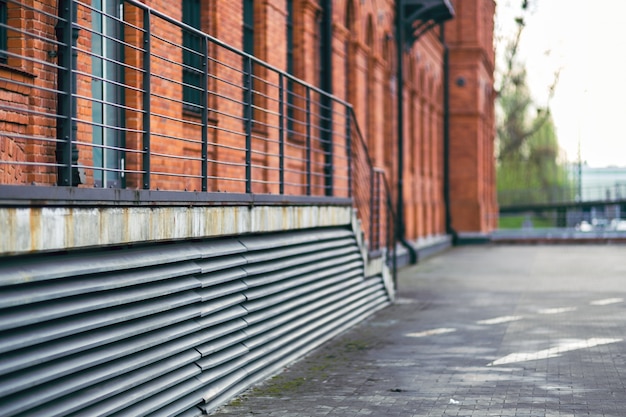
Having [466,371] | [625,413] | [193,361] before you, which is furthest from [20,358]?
[466,371]

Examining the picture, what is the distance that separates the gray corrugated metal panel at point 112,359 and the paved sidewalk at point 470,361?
2.24 feet

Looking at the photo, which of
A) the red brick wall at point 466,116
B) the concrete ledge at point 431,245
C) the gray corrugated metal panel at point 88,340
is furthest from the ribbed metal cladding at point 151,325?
the red brick wall at point 466,116

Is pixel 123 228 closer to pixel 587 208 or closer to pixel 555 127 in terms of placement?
pixel 587 208

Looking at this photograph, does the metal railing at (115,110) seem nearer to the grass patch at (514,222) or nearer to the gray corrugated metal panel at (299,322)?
the gray corrugated metal panel at (299,322)

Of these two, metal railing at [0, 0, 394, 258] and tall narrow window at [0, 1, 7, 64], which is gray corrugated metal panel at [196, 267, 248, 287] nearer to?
metal railing at [0, 0, 394, 258]

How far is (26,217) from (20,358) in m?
0.68

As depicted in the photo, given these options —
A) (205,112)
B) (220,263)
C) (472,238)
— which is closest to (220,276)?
(220,263)

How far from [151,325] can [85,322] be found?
85 cm

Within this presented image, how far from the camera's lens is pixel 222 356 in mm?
7938

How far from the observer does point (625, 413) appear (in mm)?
7469

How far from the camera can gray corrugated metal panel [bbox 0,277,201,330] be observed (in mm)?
5262

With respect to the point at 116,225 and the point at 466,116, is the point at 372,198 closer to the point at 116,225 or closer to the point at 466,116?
the point at 116,225

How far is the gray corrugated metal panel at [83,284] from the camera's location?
5.25 m

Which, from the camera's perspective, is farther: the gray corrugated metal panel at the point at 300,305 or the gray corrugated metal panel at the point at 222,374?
the gray corrugated metal panel at the point at 300,305
